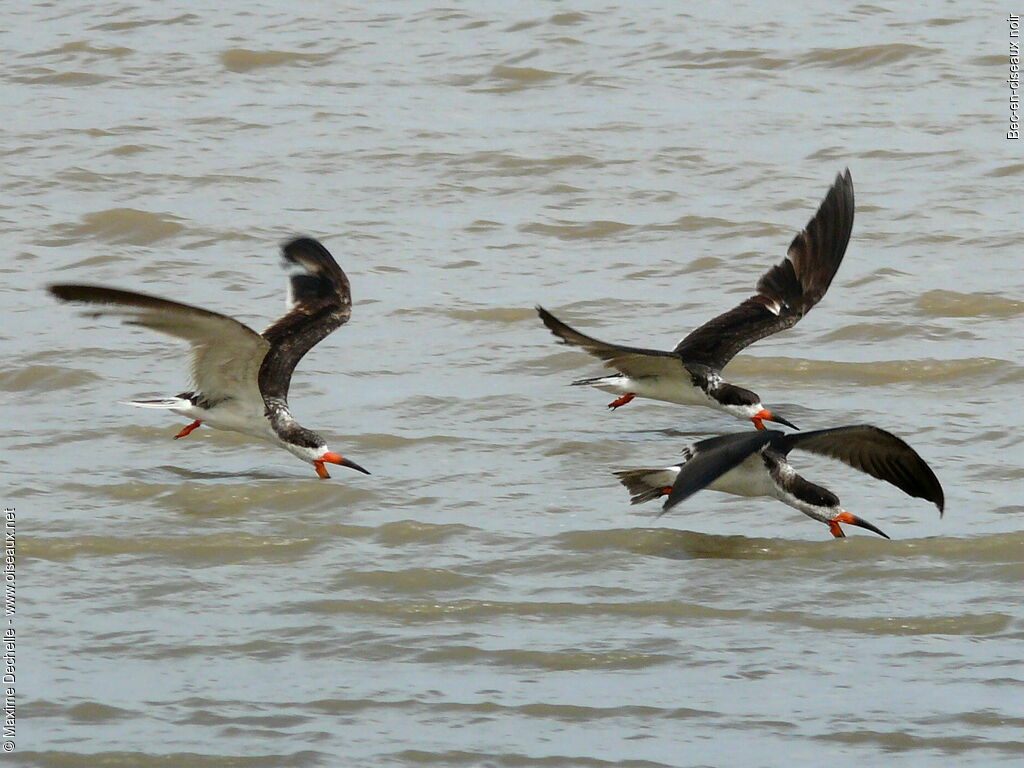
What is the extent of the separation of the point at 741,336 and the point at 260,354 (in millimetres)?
2971

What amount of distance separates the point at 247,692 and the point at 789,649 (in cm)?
208

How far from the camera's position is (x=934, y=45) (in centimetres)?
1719

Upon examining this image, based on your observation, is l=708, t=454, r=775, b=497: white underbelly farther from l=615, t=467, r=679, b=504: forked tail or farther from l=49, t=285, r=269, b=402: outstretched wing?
l=49, t=285, r=269, b=402: outstretched wing

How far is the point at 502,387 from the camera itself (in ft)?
35.1

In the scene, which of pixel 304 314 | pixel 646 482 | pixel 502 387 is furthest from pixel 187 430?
pixel 646 482

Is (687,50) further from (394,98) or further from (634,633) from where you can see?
(634,633)

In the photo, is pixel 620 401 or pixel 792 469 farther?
pixel 620 401

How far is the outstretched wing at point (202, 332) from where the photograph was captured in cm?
791

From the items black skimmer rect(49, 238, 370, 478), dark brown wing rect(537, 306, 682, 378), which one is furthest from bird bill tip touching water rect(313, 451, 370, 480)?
dark brown wing rect(537, 306, 682, 378)

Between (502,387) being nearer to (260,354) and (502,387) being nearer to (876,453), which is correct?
(260,354)

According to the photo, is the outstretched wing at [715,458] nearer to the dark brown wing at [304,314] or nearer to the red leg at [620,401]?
the red leg at [620,401]

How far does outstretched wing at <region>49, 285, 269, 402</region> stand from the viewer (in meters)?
7.91

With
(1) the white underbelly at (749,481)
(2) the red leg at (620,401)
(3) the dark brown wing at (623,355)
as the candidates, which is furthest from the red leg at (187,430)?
(1) the white underbelly at (749,481)

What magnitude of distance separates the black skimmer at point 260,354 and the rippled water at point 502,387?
0.27m
